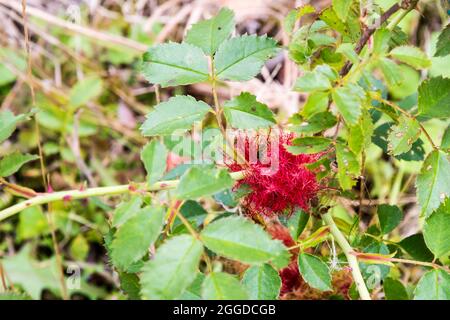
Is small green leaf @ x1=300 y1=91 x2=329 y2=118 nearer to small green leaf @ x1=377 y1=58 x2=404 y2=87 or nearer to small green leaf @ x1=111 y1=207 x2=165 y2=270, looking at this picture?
small green leaf @ x1=377 y1=58 x2=404 y2=87

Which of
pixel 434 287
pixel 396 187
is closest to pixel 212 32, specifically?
pixel 434 287

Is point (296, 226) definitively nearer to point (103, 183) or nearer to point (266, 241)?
point (266, 241)

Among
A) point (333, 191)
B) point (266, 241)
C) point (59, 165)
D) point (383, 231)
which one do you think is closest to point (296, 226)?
point (333, 191)

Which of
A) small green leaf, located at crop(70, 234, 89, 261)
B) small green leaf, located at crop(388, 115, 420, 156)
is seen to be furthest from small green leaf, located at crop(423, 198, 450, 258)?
small green leaf, located at crop(70, 234, 89, 261)

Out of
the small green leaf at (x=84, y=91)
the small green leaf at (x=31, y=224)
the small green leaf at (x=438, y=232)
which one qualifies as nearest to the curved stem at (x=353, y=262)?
the small green leaf at (x=438, y=232)

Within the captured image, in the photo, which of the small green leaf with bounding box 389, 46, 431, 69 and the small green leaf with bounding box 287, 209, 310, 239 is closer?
the small green leaf with bounding box 389, 46, 431, 69

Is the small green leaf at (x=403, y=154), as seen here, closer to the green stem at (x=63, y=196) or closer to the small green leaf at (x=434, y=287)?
the small green leaf at (x=434, y=287)
